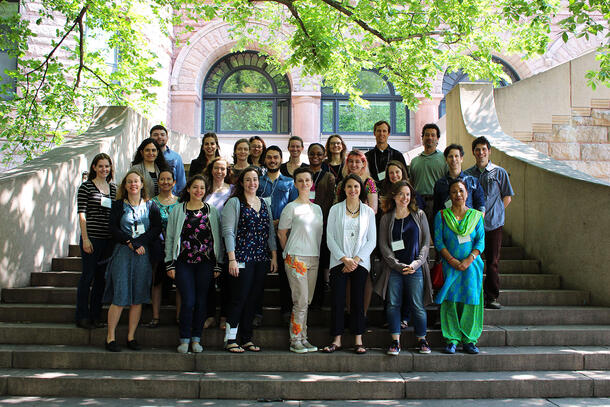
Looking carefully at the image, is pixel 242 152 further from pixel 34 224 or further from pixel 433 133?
pixel 34 224

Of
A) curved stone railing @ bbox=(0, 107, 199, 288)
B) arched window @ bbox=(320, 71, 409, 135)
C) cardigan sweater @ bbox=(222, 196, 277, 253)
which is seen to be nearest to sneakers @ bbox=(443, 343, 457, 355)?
cardigan sweater @ bbox=(222, 196, 277, 253)

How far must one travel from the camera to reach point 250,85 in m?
19.6

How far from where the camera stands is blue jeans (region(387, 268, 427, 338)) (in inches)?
204

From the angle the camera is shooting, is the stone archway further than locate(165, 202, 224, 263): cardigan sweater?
Yes

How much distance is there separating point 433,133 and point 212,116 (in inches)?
561

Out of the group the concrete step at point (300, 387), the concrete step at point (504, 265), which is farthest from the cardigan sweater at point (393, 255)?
the concrete step at point (504, 265)

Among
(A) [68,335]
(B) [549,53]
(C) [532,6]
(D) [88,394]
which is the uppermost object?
(B) [549,53]

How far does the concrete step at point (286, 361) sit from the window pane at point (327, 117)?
1478 cm

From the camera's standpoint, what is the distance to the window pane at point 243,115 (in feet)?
63.9

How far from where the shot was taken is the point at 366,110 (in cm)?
1919

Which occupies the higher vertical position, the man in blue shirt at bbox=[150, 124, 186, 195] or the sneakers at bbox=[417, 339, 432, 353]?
the man in blue shirt at bbox=[150, 124, 186, 195]

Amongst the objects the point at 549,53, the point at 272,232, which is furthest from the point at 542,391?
the point at 549,53

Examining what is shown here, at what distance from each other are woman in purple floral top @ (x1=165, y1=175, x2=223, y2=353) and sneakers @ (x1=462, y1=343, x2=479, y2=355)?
2748 millimetres

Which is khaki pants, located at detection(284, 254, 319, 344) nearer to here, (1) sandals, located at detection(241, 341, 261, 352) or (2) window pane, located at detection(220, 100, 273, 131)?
(1) sandals, located at detection(241, 341, 261, 352)
